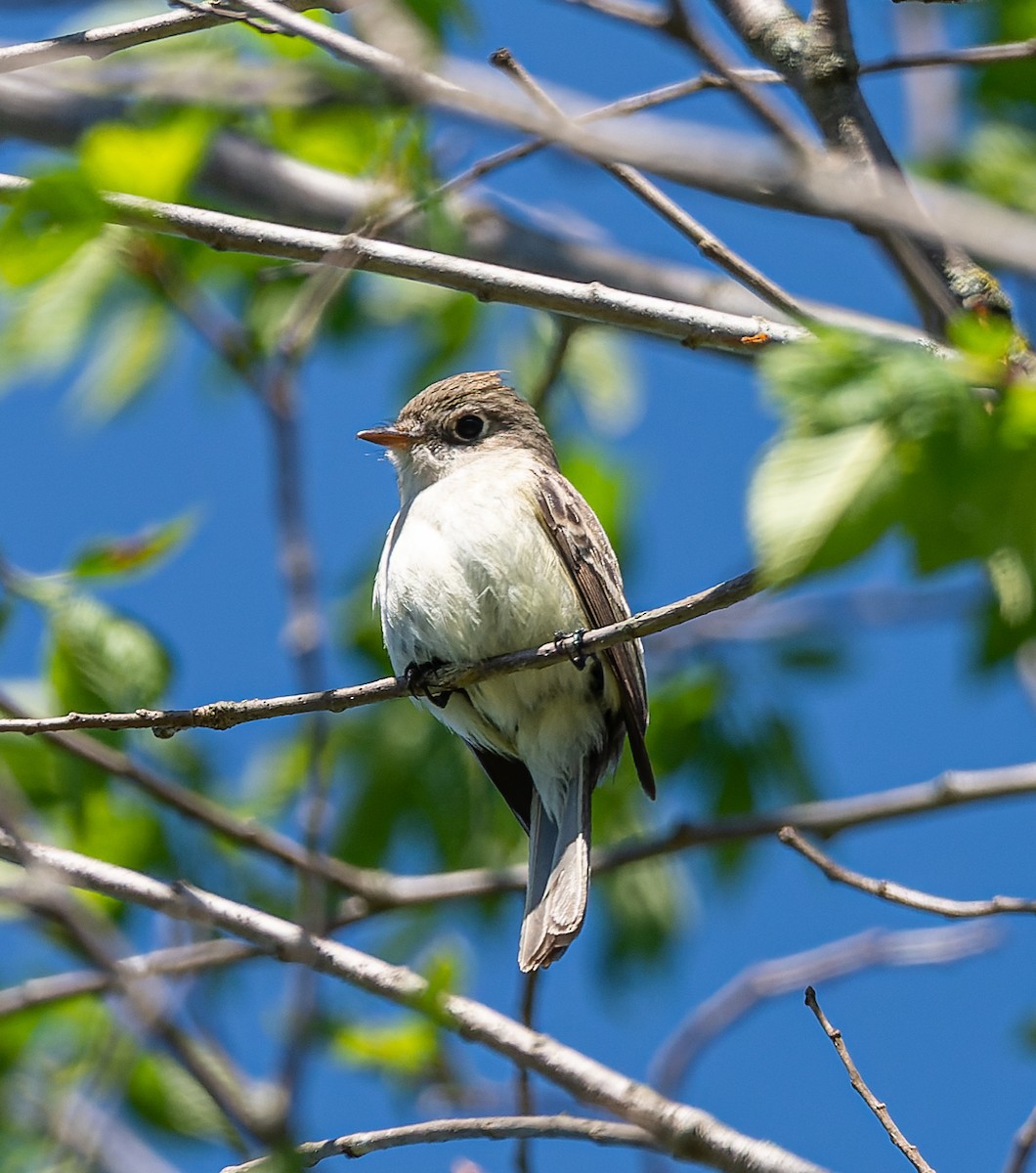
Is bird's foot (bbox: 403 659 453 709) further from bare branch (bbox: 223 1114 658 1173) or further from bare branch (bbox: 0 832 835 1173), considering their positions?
bare branch (bbox: 223 1114 658 1173)

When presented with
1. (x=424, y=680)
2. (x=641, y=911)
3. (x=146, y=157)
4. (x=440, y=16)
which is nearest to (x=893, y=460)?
(x=440, y=16)

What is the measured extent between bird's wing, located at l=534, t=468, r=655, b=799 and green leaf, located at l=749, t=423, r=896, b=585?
315 centimetres

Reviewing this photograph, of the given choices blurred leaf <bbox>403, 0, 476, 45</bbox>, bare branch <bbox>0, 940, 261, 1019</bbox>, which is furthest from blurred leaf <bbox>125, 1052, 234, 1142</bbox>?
blurred leaf <bbox>403, 0, 476, 45</bbox>

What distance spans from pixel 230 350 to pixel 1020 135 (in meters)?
2.66

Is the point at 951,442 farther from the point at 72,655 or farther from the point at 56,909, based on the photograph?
the point at 72,655

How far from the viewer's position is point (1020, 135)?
14.3 ft

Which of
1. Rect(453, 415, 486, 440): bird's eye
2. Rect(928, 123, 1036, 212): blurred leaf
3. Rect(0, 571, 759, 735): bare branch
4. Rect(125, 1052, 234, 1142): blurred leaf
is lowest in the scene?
Rect(125, 1052, 234, 1142): blurred leaf

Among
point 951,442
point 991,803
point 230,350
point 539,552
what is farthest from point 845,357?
point 539,552

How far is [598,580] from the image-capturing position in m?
5.49

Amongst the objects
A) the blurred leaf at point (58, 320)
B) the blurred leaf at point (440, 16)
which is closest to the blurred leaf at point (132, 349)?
the blurred leaf at point (58, 320)

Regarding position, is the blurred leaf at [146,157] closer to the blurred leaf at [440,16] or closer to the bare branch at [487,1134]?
the blurred leaf at [440,16]

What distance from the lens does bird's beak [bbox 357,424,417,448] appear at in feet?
19.6

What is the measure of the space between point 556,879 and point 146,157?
3044mm

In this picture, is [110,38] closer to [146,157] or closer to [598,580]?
[146,157]
